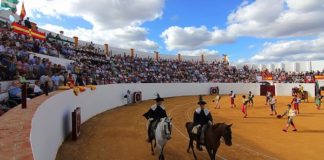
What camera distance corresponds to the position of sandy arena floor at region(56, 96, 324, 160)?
493 inches

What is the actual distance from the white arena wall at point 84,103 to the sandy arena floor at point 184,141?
2.86ft

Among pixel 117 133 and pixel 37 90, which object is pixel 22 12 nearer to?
pixel 37 90

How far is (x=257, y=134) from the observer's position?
1745 cm

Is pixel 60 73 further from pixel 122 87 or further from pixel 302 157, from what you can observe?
pixel 302 157

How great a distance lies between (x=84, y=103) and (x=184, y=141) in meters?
7.65

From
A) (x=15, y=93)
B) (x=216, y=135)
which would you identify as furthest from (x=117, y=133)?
(x=216, y=135)

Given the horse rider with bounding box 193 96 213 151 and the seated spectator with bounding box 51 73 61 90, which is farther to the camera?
the seated spectator with bounding box 51 73 61 90

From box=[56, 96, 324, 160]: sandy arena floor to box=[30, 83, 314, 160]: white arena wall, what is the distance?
34.3 inches

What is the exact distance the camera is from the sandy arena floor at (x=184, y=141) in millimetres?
12531

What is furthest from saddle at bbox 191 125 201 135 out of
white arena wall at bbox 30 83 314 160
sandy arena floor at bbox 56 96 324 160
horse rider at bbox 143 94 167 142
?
white arena wall at bbox 30 83 314 160

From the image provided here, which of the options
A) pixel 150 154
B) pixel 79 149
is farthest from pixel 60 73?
pixel 150 154

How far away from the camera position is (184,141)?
15.3 metres

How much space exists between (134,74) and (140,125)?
71.2 feet

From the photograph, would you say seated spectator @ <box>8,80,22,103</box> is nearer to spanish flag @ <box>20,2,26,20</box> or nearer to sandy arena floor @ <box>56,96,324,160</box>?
sandy arena floor @ <box>56,96,324,160</box>
